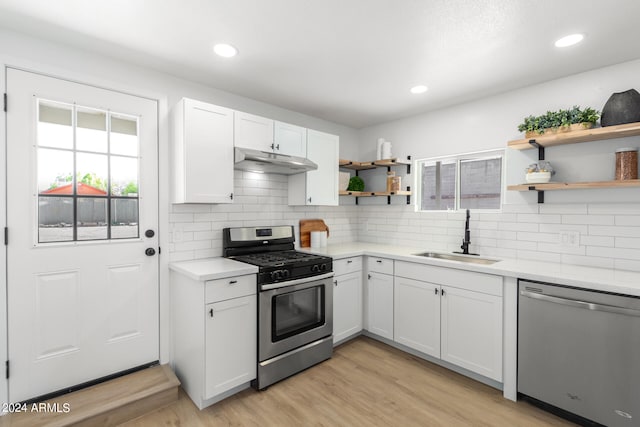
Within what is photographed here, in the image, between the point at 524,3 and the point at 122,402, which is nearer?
the point at 524,3

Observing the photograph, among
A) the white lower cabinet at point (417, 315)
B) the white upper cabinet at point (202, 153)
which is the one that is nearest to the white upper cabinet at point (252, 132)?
the white upper cabinet at point (202, 153)

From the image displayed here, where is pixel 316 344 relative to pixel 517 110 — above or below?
below

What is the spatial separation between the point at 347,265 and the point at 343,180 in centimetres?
119

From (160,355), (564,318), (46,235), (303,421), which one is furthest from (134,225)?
(564,318)

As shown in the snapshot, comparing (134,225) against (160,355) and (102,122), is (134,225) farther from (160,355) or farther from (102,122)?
(160,355)

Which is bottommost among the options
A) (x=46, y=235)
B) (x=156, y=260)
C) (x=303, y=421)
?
(x=303, y=421)

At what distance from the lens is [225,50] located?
2127 millimetres

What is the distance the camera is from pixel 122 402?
6.44 ft

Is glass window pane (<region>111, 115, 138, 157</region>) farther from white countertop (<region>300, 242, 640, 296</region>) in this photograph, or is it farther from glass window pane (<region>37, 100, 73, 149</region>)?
white countertop (<region>300, 242, 640, 296</region>)

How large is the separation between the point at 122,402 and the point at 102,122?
1927 mm

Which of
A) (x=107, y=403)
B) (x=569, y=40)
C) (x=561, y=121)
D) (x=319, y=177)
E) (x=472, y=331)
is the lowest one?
(x=107, y=403)

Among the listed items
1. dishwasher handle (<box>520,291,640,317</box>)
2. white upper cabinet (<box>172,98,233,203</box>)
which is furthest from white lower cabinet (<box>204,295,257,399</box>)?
dishwasher handle (<box>520,291,640,317</box>)

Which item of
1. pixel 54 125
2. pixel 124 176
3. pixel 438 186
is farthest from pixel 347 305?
pixel 54 125

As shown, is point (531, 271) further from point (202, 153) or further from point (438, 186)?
point (202, 153)
